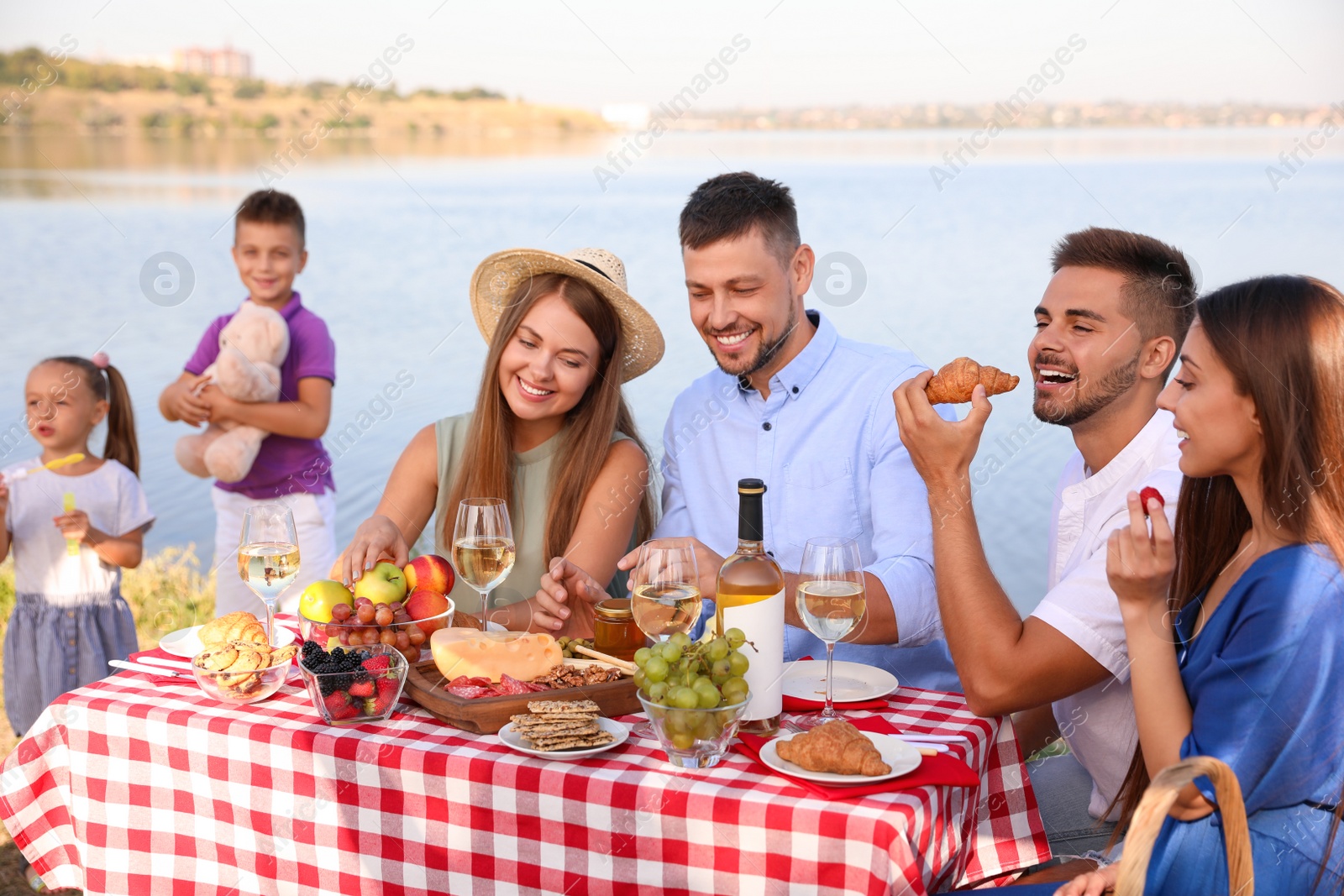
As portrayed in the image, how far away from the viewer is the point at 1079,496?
9.01 feet

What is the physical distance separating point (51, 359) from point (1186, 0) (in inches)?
833

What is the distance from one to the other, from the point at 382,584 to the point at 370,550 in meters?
0.34

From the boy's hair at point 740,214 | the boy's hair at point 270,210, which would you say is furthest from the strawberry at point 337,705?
the boy's hair at point 270,210

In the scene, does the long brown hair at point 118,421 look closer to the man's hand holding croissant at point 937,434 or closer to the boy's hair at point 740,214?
the boy's hair at point 740,214

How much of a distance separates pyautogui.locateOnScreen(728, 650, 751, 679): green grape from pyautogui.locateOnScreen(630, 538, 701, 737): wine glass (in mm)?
166

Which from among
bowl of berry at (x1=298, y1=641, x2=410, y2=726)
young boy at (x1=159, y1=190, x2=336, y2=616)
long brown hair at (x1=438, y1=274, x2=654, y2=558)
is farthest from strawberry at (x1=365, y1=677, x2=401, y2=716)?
young boy at (x1=159, y1=190, x2=336, y2=616)

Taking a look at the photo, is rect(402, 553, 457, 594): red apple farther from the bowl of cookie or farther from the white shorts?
the white shorts

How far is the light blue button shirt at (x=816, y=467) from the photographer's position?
9.93 ft

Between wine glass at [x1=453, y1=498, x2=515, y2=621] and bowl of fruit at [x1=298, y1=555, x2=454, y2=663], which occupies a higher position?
wine glass at [x1=453, y1=498, x2=515, y2=621]

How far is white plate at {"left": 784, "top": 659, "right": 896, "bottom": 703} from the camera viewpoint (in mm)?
2207

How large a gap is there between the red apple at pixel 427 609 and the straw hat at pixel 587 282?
1.07m

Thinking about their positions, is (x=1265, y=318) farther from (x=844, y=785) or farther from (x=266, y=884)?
(x=266, y=884)

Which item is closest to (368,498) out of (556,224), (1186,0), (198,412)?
(198,412)

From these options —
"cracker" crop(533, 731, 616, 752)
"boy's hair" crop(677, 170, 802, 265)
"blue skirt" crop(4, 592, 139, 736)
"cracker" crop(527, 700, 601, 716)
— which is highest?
"boy's hair" crop(677, 170, 802, 265)
